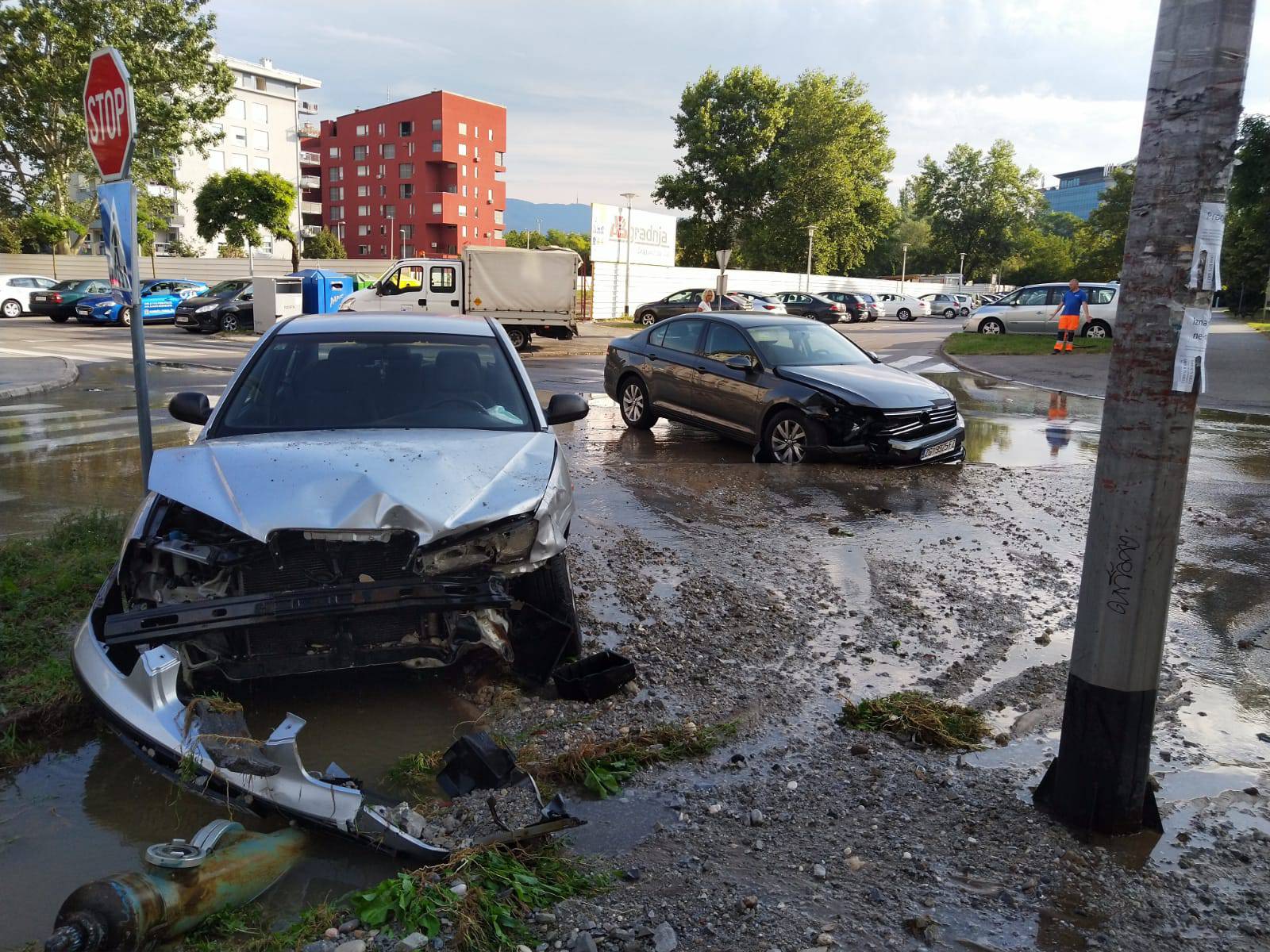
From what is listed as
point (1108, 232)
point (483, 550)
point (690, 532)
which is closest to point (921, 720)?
point (483, 550)

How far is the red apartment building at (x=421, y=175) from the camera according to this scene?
91.4 m

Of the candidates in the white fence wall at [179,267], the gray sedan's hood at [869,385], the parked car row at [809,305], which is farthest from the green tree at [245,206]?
the gray sedan's hood at [869,385]

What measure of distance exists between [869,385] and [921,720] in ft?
20.6

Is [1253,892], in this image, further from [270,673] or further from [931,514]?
[931,514]

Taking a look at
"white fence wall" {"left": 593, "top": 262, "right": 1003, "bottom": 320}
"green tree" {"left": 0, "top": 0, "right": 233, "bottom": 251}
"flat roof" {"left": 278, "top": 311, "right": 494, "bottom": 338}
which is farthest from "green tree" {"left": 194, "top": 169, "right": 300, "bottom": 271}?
"flat roof" {"left": 278, "top": 311, "right": 494, "bottom": 338}

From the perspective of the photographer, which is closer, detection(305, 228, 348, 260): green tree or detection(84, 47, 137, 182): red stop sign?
detection(84, 47, 137, 182): red stop sign

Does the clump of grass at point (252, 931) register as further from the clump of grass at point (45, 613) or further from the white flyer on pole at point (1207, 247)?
the white flyer on pole at point (1207, 247)

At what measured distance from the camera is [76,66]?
40.3 meters

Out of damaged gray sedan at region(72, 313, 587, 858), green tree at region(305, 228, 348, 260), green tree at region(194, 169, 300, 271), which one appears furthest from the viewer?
green tree at region(305, 228, 348, 260)

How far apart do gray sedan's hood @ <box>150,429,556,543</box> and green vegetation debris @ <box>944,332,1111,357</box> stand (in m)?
23.4

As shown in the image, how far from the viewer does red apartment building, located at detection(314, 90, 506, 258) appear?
91.4 m

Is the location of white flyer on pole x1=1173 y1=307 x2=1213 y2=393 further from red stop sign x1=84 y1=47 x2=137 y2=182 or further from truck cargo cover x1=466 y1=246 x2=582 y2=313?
truck cargo cover x1=466 y1=246 x2=582 y2=313

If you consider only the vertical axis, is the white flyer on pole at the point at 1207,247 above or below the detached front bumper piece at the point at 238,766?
above

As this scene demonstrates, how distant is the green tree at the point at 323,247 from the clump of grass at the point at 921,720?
77.3 m
